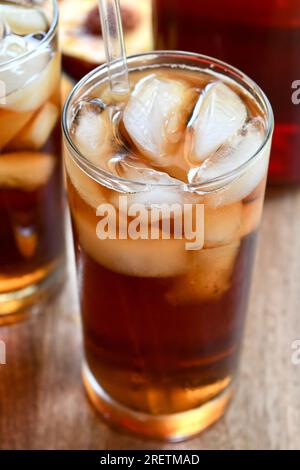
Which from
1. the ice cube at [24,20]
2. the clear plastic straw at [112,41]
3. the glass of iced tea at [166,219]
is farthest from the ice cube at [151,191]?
the ice cube at [24,20]

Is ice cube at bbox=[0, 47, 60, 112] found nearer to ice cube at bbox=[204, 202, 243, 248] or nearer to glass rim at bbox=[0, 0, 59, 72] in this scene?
glass rim at bbox=[0, 0, 59, 72]

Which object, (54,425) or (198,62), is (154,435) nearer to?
(54,425)

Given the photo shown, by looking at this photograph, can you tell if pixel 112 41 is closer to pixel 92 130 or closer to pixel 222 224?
pixel 92 130

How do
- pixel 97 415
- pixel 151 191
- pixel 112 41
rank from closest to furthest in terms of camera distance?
1. pixel 151 191
2. pixel 112 41
3. pixel 97 415

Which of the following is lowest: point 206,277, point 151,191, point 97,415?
point 97,415

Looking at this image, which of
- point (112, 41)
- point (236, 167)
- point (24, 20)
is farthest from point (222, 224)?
point (24, 20)

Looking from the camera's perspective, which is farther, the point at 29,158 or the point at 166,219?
the point at 29,158

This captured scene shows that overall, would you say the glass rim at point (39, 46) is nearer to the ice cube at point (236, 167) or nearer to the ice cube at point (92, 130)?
the ice cube at point (92, 130)
